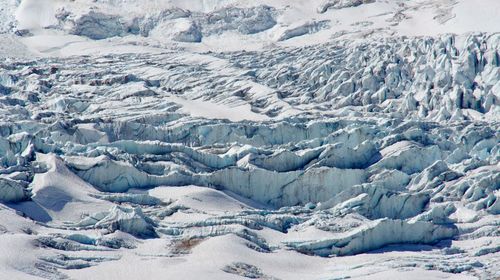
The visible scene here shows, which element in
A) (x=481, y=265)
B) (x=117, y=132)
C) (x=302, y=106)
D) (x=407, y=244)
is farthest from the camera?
(x=302, y=106)

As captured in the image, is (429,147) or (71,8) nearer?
A: (429,147)

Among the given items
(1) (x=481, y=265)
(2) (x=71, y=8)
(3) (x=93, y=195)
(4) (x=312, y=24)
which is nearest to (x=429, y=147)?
(1) (x=481, y=265)

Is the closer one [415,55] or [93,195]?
[93,195]

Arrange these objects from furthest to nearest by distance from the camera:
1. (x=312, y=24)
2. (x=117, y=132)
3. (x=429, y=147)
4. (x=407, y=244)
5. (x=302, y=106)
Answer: (x=312, y=24) → (x=302, y=106) → (x=117, y=132) → (x=429, y=147) → (x=407, y=244)

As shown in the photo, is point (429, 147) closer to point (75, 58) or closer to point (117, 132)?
point (117, 132)

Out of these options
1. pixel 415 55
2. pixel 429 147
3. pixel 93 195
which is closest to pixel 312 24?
pixel 415 55

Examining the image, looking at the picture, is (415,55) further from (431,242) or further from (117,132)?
(431,242)
